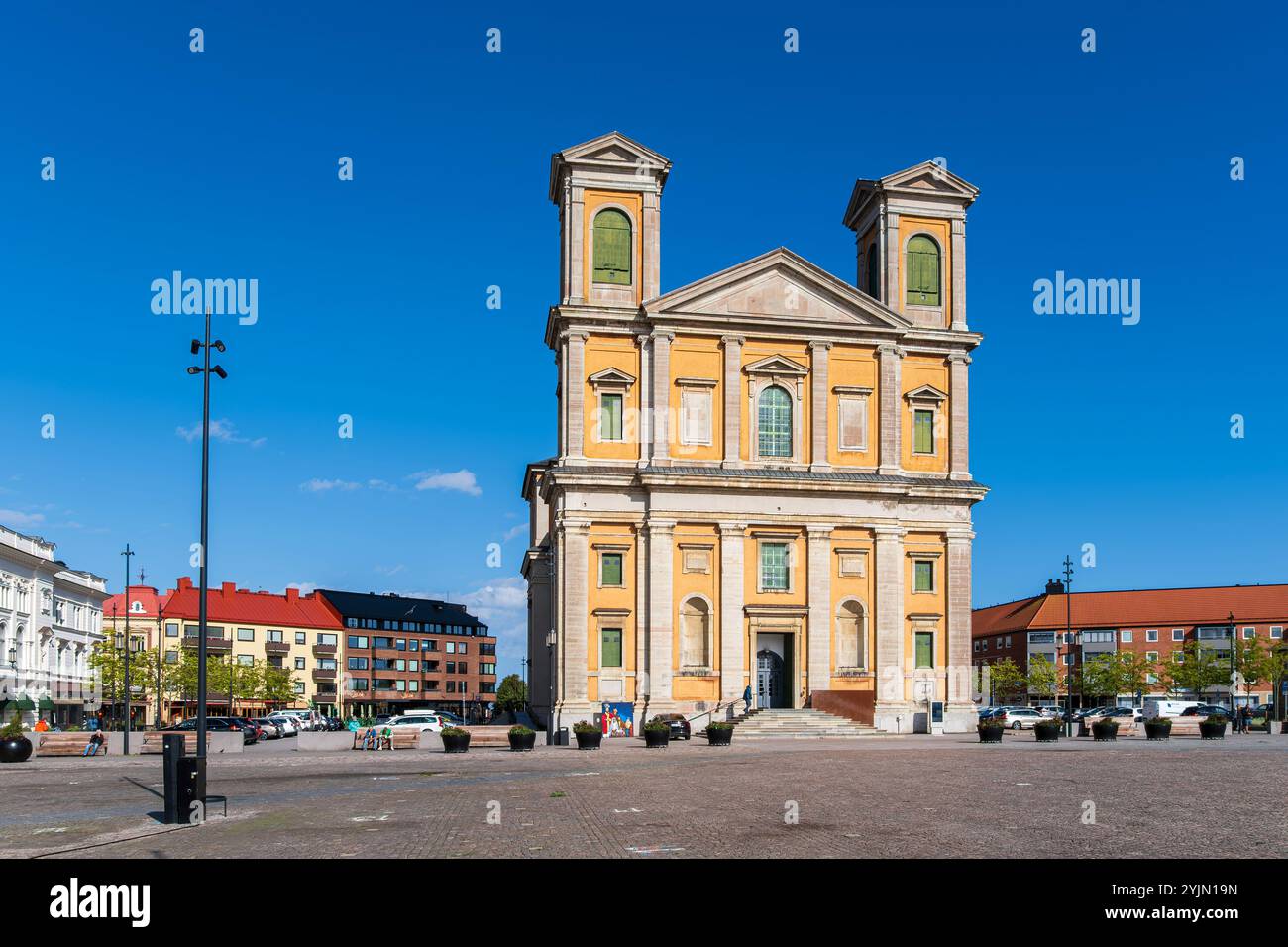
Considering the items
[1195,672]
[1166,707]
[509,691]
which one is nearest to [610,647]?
[1166,707]

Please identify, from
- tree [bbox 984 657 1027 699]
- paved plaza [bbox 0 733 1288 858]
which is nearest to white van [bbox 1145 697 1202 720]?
tree [bbox 984 657 1027 699]

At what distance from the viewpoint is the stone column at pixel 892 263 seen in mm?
59656

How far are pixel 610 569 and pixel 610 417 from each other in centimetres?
676

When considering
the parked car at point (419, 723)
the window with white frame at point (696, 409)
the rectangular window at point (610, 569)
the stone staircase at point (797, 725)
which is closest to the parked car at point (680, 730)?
the stone staircase at point (797, 725)

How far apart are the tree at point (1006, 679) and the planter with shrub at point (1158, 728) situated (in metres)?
66.6

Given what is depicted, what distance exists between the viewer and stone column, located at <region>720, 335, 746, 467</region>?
56.3 meters

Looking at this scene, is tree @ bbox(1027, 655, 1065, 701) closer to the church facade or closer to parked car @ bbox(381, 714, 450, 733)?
the church facade

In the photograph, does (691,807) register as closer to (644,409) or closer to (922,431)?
(644,409)

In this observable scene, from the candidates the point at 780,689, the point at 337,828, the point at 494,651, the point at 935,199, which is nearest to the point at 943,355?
the point at 935,199

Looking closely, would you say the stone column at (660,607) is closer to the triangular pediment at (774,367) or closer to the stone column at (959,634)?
the triangular pediment at (774,367)

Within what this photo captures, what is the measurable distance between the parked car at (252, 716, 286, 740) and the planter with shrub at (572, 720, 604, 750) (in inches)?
1113

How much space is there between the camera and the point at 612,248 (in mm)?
57375

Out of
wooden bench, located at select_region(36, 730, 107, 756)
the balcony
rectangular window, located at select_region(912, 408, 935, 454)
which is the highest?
rectangular window, located at select_region(912, 408, 935, 454)
